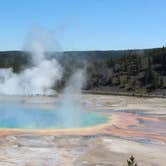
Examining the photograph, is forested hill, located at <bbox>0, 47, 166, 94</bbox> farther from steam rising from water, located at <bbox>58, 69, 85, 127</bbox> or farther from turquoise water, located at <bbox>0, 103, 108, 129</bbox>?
turquoise water, located at <bbox>0, 103, 108, 129</bbox>

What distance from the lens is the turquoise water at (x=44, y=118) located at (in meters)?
25.5

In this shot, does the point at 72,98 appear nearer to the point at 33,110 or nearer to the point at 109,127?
the point at 33,110

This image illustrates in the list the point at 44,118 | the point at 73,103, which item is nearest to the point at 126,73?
the point at 73,103

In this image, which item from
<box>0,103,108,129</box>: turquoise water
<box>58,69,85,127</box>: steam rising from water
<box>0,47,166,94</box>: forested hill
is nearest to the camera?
<box>0,103,108,129</box>: turquoise water

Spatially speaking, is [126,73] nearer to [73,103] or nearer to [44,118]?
[73,103]

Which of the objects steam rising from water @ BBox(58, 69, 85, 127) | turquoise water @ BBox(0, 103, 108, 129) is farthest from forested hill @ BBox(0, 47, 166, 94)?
turquoise water @ BBox(0, 103, 108, 129)

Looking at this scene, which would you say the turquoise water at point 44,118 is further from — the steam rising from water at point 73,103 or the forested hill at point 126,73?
the forested hill at point 126,73

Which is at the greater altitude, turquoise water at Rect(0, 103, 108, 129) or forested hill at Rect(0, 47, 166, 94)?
forested hill at Rect(0, 47, 166, 94)

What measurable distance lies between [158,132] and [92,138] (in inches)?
179

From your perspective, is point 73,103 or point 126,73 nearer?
point 73,103

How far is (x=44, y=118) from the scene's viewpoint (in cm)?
2966

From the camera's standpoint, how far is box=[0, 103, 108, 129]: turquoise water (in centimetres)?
2550

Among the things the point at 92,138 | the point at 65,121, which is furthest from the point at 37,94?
the point at 92,138

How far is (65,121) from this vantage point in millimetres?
27719
